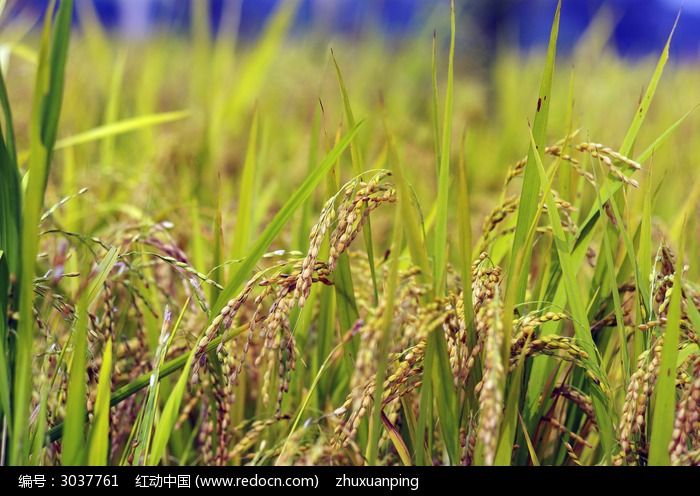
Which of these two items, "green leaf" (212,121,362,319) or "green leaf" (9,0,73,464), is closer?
"green leaf" (9,0,73,464)

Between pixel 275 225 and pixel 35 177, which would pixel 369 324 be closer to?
pixel 275 225

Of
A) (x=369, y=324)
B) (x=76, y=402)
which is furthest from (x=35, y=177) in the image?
(x=369, y=324)

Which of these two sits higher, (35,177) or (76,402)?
(35,177)

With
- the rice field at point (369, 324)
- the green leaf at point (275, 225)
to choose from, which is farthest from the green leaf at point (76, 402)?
the green leaf at point (275, 225)

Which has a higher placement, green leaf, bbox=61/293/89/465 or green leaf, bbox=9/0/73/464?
green leaf, bbox=9/0/73/464

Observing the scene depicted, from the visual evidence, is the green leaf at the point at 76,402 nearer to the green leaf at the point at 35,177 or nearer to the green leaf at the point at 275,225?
the green leaf at the point at 35,177

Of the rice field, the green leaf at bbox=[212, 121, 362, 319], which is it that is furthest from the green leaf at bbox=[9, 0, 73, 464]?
the green leaf at bbox=[212, 121, 362, 319]

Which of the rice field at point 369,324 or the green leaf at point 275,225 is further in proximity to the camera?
the green leaf at point 275,225

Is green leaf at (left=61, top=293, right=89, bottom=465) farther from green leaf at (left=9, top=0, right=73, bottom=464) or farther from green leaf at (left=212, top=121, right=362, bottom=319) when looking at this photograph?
green leaf at (left=212, top=121, right=362, bottom=319)

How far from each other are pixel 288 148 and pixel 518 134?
122 centimetres

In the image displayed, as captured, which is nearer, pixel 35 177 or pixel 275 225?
pixel 35 177
